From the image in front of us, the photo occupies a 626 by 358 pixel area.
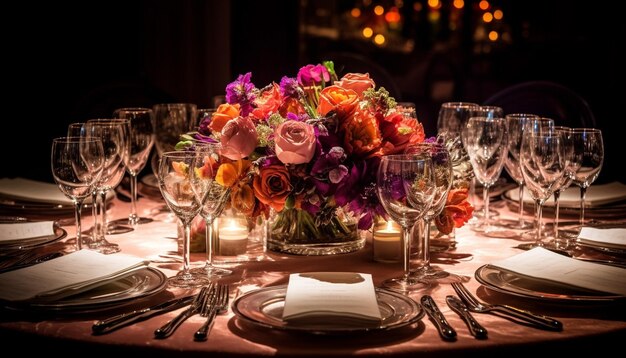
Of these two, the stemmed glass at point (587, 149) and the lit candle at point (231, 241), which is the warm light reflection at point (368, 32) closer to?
the stemmed glass at point (587, 149)

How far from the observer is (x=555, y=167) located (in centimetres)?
195

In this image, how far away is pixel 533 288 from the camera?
5.37 feet

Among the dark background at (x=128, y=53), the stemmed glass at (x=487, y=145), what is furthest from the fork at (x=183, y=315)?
the dark background at (x=128, y=53)

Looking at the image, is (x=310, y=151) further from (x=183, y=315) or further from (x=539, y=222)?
(x=539, y=222)

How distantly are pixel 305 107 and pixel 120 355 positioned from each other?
79cm

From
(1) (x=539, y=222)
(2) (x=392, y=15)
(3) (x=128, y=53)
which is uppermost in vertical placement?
(2) (x=392, y=15)

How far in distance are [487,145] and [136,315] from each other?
3.51 ft

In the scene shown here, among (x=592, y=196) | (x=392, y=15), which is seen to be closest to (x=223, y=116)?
(x=592, y=196)

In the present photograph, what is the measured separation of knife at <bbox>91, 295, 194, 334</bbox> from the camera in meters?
1.40

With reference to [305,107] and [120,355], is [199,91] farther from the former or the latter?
[120,355]

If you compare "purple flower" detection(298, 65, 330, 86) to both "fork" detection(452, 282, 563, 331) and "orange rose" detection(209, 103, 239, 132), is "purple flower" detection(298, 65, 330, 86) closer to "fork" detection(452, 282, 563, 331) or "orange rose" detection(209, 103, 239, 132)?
"orange rose" detection(209, 103, 239, 132)

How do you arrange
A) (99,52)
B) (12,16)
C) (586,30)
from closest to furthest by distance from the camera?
1. (12,16)
2. (99,52)
3. (586,30)

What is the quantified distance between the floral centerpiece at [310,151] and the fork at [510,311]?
0.30m

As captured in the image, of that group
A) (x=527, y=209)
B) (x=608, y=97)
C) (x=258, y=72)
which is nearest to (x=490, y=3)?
(x=608, y=97)
